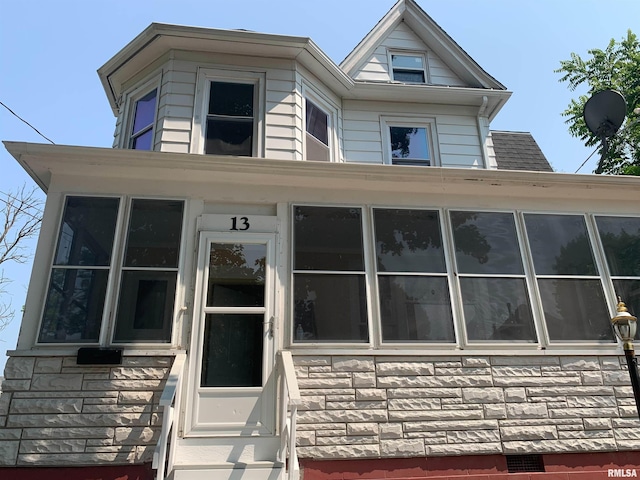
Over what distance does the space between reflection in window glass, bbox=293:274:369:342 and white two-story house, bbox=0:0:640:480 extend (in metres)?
0.02

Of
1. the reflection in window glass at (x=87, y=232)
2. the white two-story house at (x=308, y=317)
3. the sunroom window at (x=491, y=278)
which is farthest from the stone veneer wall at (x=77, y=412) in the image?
the sunroom window at (x=491, y=278)

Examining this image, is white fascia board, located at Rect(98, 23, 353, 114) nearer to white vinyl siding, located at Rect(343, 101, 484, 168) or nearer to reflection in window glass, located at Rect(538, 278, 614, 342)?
white vinyl siding, located at Rect(343, 101, 484, 168)

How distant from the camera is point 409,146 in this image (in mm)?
7332

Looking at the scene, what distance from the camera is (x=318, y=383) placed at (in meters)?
4.46

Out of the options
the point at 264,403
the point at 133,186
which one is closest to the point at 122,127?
the point at 133,186

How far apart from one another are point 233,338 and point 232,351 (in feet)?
0.43

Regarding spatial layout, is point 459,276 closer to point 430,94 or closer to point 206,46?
point 430,94

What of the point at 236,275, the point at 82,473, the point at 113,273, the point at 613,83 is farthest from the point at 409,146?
the point at 613,83

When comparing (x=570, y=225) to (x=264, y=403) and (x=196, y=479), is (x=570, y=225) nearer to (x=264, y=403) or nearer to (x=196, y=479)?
(x=264, y=403)

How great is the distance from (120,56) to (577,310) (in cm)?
708

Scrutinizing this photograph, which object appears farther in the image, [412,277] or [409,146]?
[409,146]

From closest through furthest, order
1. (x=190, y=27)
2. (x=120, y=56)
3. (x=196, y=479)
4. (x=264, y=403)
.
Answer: (x=196, y=479)
(x=264, y=403)
(x=190, y=27)
(x=120, y=56)

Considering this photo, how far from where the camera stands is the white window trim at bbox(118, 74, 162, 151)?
6308 millimetres

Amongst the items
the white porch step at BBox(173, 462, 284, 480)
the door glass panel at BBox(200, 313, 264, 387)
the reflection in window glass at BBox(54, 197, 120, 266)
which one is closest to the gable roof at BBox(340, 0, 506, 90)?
the reflection in window glass at BBox(54, 197, 120, 266)
